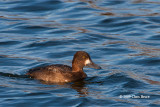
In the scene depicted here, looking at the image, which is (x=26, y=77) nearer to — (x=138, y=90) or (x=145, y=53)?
(x=138, y=90)

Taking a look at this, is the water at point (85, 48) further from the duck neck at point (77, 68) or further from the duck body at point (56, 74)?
the duck neck at point (77, 68)

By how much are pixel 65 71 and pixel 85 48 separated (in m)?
3.37

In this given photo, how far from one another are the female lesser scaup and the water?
0.25 m

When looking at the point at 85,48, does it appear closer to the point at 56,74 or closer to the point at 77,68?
the point at 77,68

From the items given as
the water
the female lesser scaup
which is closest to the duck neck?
the female lesser scaup

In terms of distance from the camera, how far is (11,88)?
1084 cm

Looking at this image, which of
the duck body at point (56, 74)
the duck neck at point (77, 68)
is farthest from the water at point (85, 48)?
the duck neck at point (77, 68)

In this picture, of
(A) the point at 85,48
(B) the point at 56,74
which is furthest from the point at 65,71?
(A) the point at 85,48

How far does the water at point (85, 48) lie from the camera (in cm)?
1021

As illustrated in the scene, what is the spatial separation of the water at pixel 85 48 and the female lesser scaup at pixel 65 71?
25cm

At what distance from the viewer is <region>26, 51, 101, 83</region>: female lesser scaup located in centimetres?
1146

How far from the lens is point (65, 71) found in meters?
11.6

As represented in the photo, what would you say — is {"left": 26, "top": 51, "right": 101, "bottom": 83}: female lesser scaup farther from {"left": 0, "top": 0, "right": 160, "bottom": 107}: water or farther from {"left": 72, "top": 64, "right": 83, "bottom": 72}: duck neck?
{"left": 0, "top": 0, "right": 160, "bottom": 107}: water

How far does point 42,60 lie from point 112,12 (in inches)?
297
